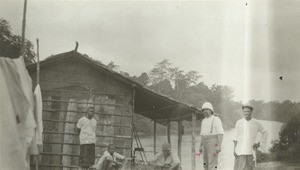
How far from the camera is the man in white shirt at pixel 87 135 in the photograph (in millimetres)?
9508

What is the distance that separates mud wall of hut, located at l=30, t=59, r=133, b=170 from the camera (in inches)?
426

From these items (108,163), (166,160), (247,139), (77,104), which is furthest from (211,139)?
(77,104)

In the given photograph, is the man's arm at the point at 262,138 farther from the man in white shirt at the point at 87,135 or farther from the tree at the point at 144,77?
the tree at the point at 144,77

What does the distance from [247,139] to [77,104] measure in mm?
5338

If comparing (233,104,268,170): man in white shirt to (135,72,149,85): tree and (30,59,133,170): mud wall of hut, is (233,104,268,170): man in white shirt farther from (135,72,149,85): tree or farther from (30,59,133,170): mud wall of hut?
(135,72,149,85): tree

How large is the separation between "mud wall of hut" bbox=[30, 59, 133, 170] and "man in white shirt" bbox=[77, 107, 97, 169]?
976mm

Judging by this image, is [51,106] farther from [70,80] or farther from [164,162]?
[164,162]

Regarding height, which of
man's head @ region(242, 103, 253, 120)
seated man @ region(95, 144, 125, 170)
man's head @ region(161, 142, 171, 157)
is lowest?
seated man @ region(95, 144, 125, 170)

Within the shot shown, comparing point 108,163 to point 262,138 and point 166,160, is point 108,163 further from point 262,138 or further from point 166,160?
point 262,138

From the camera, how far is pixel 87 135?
955 cm

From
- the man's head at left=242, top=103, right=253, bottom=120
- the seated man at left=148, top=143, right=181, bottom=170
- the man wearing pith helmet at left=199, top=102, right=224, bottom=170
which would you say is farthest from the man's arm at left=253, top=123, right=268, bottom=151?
the seated man at left=148, top=143, right=181, bottom=170

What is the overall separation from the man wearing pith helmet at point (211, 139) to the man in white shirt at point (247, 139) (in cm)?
75

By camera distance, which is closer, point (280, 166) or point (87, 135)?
point (87, 135)

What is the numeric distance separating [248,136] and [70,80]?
18.4 ft
